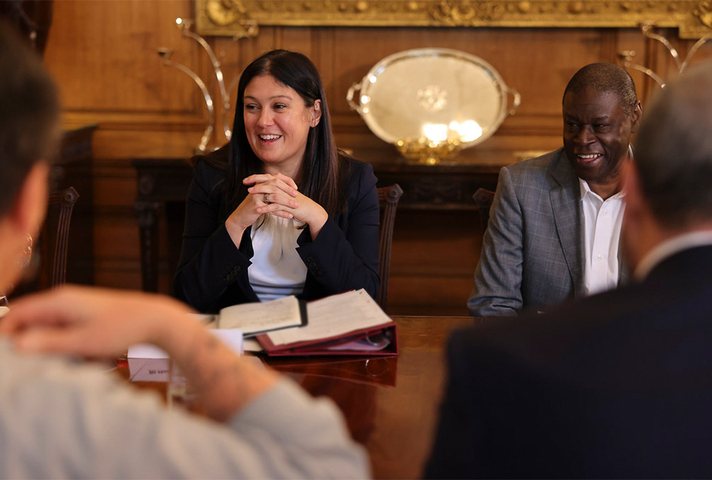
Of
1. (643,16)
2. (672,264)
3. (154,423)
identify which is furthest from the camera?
(643,16)

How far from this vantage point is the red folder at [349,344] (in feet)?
5.05

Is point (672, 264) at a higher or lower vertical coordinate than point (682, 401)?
higher

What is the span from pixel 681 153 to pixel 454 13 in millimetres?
3254

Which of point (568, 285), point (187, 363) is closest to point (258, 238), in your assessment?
point (568, 285)

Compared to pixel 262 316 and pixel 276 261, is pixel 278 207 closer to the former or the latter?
pixel 276 261

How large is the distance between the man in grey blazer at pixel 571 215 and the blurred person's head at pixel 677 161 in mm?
1244

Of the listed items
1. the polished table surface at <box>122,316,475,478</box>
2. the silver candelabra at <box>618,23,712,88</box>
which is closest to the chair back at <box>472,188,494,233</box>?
the polished table surface at <box>122,316,475,478</box>

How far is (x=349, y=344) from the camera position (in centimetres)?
158

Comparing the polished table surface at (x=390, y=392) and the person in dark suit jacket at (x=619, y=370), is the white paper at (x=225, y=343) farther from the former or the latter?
the person in dark suit jacket at (x=619, y=370)

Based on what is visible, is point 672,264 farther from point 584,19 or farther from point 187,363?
point 584,19

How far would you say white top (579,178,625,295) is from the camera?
2051 mm

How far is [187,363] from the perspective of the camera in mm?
772

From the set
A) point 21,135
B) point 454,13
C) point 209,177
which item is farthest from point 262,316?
point 454,13

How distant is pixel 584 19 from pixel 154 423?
3.64m
